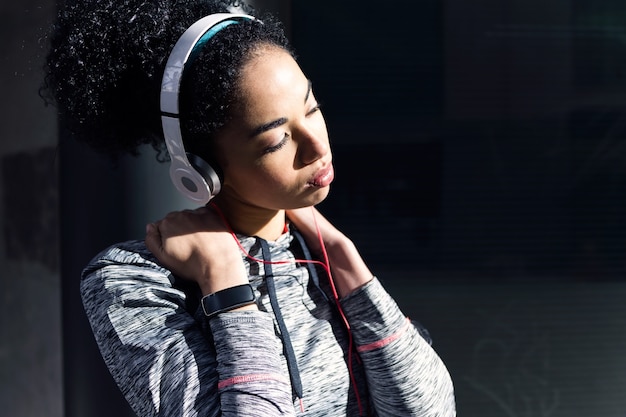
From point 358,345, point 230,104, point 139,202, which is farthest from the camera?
point 139,202

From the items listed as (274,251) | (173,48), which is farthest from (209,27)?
(274,251)

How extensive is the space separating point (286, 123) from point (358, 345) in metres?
0.42

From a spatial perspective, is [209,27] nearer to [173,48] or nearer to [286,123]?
[173,48]

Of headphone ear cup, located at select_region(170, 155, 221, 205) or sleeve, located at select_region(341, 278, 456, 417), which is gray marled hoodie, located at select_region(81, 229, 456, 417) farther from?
headphone ear cup, located at select_region(170, 155, 221, 205)

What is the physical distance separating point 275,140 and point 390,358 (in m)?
0.44

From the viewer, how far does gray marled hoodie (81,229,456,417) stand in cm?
122

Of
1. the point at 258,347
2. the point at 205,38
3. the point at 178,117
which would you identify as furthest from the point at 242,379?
the point at 205,38

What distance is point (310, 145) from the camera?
130 centimetres

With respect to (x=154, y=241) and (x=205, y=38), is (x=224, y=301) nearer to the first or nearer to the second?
(x=154, y=241)

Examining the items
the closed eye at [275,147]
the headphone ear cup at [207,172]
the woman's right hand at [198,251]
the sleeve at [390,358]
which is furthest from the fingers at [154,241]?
the sleeve at [390,358]

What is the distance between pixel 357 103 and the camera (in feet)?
10.2

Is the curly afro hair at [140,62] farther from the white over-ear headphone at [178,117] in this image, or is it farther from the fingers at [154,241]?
the fingers at [154,241]

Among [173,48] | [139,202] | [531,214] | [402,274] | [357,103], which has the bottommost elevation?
[402,274]

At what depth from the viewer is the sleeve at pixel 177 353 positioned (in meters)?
1.21
